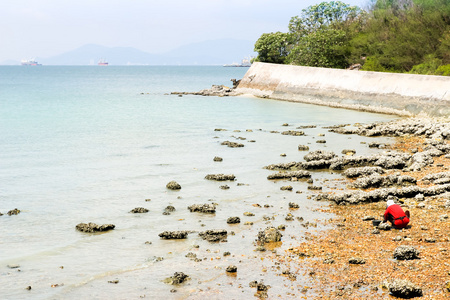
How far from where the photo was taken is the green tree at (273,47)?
59550mm

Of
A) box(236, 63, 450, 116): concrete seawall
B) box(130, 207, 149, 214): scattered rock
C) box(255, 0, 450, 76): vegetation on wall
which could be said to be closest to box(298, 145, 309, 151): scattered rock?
box(130, 207, 149, 214): scattered rock

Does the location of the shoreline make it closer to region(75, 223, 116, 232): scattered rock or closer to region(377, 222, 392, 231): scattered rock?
region(377, 222, 392, 231): scattered rock

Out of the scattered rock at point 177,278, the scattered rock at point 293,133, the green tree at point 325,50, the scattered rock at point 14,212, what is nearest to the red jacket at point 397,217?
the scattered rock at point 177,278

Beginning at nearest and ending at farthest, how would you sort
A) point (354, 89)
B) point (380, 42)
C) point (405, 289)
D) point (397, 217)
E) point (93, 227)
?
point (405, 289) → point (397, 217) → point (93, 227) → point (354, 89) → point (380, 42)

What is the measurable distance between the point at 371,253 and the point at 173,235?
13.2ft

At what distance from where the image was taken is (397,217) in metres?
11.1

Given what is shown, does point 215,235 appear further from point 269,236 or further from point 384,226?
point 384,226

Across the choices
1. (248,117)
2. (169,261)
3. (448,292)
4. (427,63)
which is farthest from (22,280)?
(427,63)

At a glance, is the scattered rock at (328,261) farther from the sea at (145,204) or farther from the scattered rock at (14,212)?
the scattered rock at (14,212)

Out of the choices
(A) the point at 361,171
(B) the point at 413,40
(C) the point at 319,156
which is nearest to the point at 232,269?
(A) the point at 361,171

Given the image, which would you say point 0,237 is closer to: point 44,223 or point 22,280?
point 44,223

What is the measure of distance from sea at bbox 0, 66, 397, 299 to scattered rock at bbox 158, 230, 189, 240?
15 centimetres

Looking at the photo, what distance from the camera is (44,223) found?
1259 centimetres

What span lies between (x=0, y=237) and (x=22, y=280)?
2.70 meters
